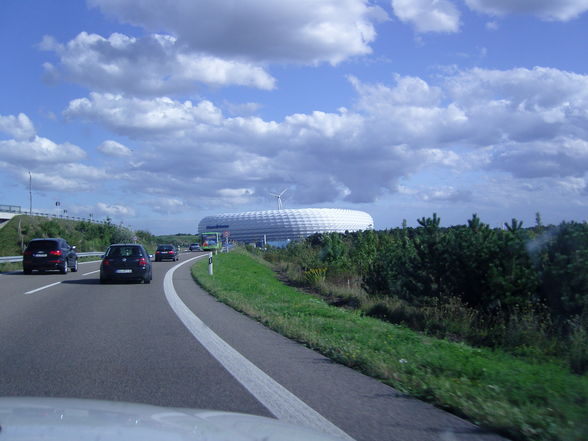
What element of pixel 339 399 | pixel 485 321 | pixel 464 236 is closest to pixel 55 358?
pixel 339 399

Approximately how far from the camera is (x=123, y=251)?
23.8 metres

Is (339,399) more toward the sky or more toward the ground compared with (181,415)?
more toward the ground

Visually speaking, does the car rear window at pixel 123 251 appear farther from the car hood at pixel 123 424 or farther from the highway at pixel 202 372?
the car hood at pixel 123 424

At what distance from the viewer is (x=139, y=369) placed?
777cm

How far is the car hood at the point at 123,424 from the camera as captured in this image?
346cm

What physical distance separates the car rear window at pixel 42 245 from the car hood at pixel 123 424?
26617mm

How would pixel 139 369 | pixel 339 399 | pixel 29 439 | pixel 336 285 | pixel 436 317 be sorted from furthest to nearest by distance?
1. pixel 336 285
2. pixel 436 317
3. pixel 139 369
4. pixel 339 399
5. pixel 29 439

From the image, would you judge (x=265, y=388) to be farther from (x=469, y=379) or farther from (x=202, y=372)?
(x=469, y=379)

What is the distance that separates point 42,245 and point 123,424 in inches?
1100

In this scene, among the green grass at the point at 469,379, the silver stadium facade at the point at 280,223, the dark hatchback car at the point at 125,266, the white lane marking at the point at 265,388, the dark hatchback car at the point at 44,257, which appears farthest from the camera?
the silver stadium facade at the point at 280,223

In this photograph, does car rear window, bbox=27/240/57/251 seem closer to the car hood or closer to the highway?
the highway

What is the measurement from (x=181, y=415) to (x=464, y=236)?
567 inches

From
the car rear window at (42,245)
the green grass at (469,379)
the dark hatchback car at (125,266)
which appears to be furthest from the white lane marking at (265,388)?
the car rear window at (42,245)

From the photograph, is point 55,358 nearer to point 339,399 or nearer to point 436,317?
point 339,399
